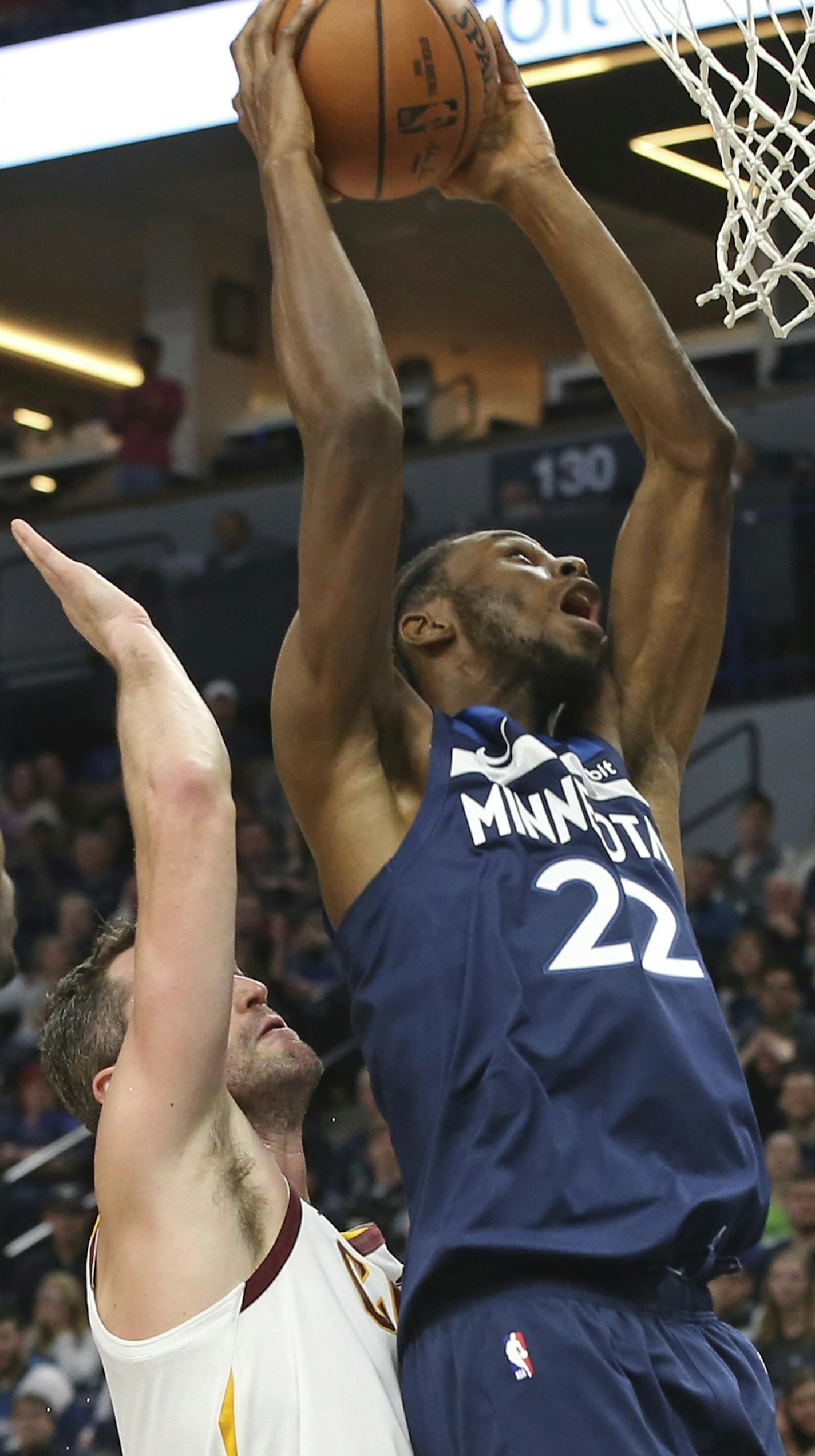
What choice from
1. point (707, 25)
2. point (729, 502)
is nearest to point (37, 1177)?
point (707, 25)

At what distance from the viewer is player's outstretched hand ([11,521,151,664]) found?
240 centimetres

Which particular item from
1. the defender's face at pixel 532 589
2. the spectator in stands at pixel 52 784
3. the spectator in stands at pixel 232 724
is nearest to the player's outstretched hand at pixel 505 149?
the defender's face at pixel 532 589

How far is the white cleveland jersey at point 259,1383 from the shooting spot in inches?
93.7

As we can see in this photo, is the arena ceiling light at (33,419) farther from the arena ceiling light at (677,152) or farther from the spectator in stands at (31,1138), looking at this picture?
the spectator in stands at (31,1138)

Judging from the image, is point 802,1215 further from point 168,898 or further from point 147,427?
point 147,427

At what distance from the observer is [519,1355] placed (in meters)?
2.33

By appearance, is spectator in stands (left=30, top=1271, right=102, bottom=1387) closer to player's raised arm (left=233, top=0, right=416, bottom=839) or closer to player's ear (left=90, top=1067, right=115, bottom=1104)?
player's ear (left=90, top=1067, right=115, bottom=1104)

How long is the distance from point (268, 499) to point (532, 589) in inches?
363

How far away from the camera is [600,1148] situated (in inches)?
93.6

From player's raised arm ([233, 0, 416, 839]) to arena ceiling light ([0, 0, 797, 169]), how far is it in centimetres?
564

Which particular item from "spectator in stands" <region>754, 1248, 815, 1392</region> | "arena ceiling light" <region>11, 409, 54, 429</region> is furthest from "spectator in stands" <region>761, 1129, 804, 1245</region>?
"arena ceiling light" <region>11, 409, 54, 429</region>

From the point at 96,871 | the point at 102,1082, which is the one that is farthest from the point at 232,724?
the point at 102,1082

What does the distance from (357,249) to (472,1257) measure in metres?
11.3

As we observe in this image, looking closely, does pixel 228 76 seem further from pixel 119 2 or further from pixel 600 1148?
pixel 600 1148
